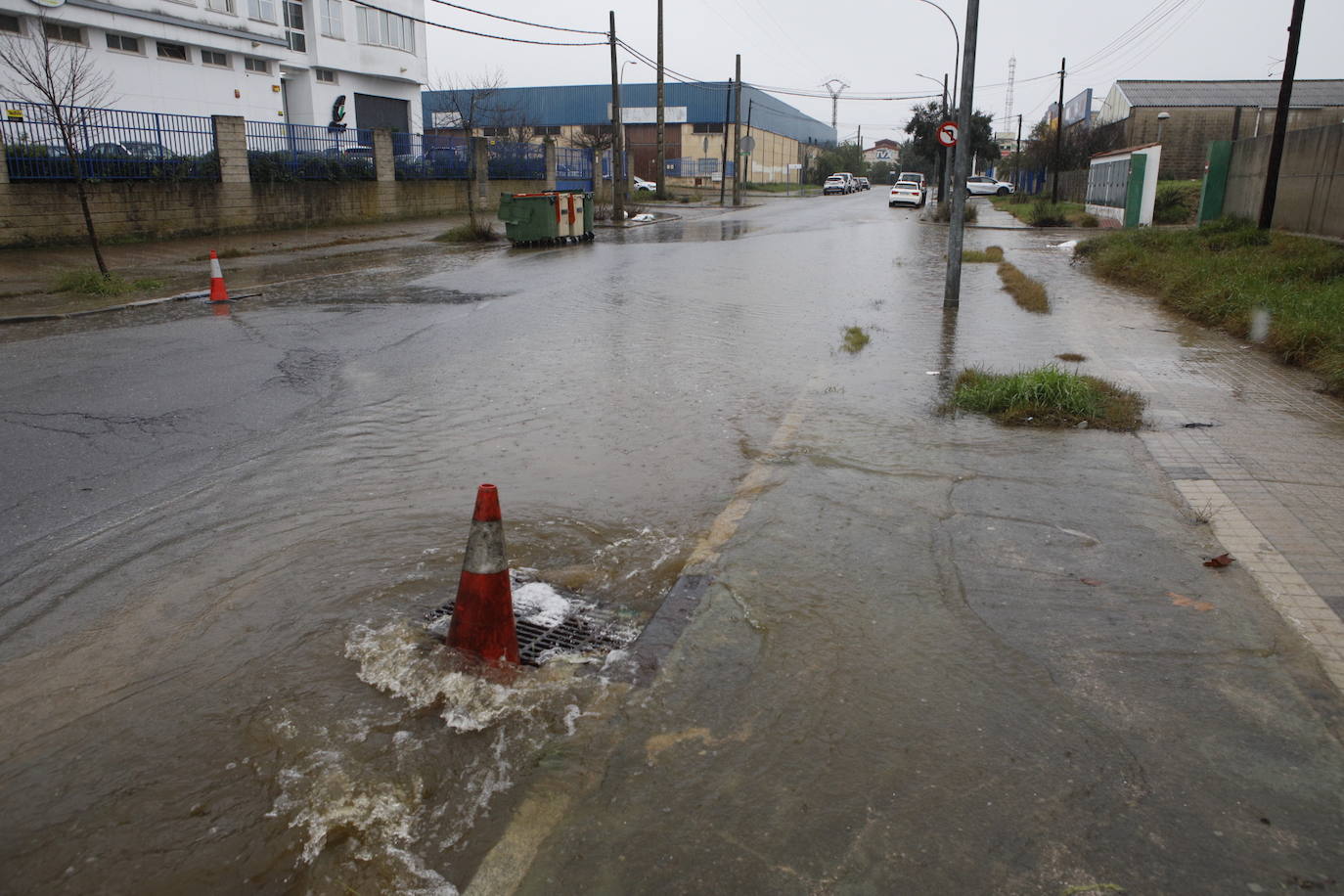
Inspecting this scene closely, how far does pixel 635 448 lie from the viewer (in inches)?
258

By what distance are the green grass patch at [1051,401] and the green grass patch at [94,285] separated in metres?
12.8

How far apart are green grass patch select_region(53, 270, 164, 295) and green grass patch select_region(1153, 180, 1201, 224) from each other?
90.7 ft

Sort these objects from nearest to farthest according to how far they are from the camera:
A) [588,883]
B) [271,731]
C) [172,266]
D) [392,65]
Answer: [588,883], [271,731], [172,266], [392,65]

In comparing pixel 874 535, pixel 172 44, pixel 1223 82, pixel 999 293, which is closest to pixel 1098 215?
pixel 999 293

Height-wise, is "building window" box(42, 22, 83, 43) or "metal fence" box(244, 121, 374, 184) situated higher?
"building window" box(42, 22, 83, 43)

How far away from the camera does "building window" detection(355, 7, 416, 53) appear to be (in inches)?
1694

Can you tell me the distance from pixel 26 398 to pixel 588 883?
739cm

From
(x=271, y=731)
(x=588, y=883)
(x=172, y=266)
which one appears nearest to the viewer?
(x=588, y=883)

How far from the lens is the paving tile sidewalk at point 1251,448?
448 centimetres

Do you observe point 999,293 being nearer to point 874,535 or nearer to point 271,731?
point 874,535

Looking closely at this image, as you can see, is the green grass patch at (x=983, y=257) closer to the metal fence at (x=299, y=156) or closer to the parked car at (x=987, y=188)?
the metal fence at (x=299, y=156)

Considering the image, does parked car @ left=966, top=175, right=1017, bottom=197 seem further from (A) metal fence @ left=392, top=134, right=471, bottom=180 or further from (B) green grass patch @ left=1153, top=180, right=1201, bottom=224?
(A) metal fence @ left=392, top=134, right=471, bottom=180

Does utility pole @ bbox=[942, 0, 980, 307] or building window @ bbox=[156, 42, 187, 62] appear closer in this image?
utility pole @ bbox=[942, 0, 980, 307]

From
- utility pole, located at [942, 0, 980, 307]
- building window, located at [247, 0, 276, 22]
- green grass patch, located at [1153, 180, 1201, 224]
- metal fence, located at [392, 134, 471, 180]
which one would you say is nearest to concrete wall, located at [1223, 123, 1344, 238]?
green grass patch, located at [1153, 180, 1201, 224]
